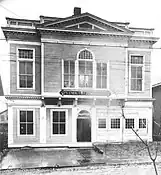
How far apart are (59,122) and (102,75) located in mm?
649

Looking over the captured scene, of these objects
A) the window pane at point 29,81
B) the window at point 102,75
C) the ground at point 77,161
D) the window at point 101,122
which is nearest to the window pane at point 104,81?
the window at point 102,75

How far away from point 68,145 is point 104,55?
964 millimetres

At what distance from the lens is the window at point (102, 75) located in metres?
1.70

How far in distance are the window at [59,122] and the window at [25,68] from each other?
0.38 m

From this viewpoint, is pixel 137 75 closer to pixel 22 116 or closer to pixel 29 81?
pixel 29 81

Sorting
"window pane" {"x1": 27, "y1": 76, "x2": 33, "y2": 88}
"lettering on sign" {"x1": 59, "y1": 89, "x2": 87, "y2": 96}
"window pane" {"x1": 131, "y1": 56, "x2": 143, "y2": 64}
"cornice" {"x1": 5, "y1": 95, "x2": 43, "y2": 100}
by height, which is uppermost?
"window pane" {"x1": 131, "y1": 56, "x2": 143, "y2": 64}

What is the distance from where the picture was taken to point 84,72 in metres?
1.73

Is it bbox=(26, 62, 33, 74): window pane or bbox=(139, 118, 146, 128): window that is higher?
bbox=(26, 62, 33, 74): window pane

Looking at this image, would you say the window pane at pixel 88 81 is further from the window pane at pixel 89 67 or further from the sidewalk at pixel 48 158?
the sidewalk at pixel 48 158

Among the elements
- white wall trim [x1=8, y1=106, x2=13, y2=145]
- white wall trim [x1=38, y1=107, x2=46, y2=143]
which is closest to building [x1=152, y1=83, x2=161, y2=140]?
white wall trim [x1=38, y1=107, x2=46, y2=143]

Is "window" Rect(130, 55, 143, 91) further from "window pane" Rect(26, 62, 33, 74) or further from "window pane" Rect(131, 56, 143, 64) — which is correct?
"window pane" Rect(26, 62, 33, 74)

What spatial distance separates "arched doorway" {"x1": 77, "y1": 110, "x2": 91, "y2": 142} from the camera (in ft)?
5.85

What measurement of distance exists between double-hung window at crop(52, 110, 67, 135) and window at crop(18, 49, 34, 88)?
0.39 m

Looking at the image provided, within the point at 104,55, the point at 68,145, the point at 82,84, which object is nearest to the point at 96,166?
the point at 68,145
